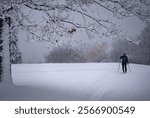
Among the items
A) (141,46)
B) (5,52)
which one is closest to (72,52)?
(5,52)

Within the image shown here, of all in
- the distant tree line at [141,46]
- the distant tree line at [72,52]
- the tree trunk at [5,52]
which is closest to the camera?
the distant tree line at [141,46]

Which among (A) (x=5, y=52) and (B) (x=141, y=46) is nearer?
(B) (x=141, y=46)

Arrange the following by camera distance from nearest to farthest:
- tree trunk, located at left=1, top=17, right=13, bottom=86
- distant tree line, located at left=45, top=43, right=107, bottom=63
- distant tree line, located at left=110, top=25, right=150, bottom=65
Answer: distant tree line, located at left=110, top=25, right=150, bottom=65 < tree trunk, located at left=1, top=17, right=13, bottom=86 < distant tree line, located at left=45, top=43, right=107, bottom=63

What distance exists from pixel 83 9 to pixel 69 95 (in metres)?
3.07

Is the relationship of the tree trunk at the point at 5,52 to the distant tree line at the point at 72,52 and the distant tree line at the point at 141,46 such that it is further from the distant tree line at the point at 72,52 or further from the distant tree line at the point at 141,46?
the distant tree line at the point at 141,46

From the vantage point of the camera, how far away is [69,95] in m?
8.45

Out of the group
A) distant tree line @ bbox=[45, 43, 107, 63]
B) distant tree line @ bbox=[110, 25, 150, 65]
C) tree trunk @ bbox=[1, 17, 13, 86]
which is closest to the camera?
distant tree line @ bbox=[110, 25, 150, 65]

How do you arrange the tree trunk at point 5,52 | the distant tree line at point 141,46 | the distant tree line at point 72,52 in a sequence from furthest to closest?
the distant tree line at point 72,52
the tree trunk at point 5,52
the distant tree line at point 141,46

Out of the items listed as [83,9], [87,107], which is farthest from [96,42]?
[87,107]

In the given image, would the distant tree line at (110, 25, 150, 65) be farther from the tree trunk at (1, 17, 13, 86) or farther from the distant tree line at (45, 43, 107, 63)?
the tree trunk at (1, 17, 13, 86)

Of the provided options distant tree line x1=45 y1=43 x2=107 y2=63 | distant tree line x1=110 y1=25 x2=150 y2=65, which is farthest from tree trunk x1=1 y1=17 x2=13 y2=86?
distant tree line x1=110 y1=25 x2=150 y2=65

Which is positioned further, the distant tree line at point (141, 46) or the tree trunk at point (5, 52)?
the tree trunk at point (5, 52)

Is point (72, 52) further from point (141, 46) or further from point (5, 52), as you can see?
point (141, 46)

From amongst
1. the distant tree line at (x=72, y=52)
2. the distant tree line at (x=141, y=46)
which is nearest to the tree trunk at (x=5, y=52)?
the distant tree line at (x=72, y=52)
